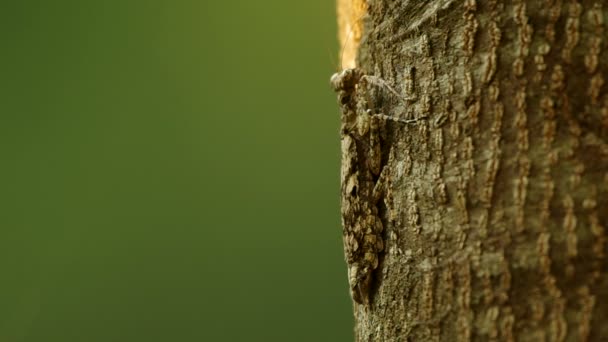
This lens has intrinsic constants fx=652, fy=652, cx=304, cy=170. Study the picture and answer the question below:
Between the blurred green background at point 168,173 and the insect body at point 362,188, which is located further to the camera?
the blurred green background at point 168,173

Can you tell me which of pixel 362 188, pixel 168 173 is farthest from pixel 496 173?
pixel 168 173

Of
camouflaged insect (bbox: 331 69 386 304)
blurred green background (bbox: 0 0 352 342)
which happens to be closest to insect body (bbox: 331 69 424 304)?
camouflaged insect (bbox: 331 69 386 304)

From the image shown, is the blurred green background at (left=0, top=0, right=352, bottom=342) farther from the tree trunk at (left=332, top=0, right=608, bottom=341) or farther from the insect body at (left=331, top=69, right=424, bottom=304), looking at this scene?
the tree trunk at (left=332, top=0, right=608, bottom=341)

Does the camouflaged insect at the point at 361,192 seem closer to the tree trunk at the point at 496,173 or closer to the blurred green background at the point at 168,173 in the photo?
the tree trunk at the point at 496,173

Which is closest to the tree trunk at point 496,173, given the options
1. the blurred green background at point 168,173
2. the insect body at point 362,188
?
the insect body at point 362,188

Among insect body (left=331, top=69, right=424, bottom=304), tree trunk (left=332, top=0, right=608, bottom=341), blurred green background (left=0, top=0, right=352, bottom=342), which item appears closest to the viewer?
tree trunk (left=332, top=0, right=608, bottom=341)

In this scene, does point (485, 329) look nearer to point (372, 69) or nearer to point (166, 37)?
point (372, 69)

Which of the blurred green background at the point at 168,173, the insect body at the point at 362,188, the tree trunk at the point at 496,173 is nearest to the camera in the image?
the tree trunk at the point at 496,173
